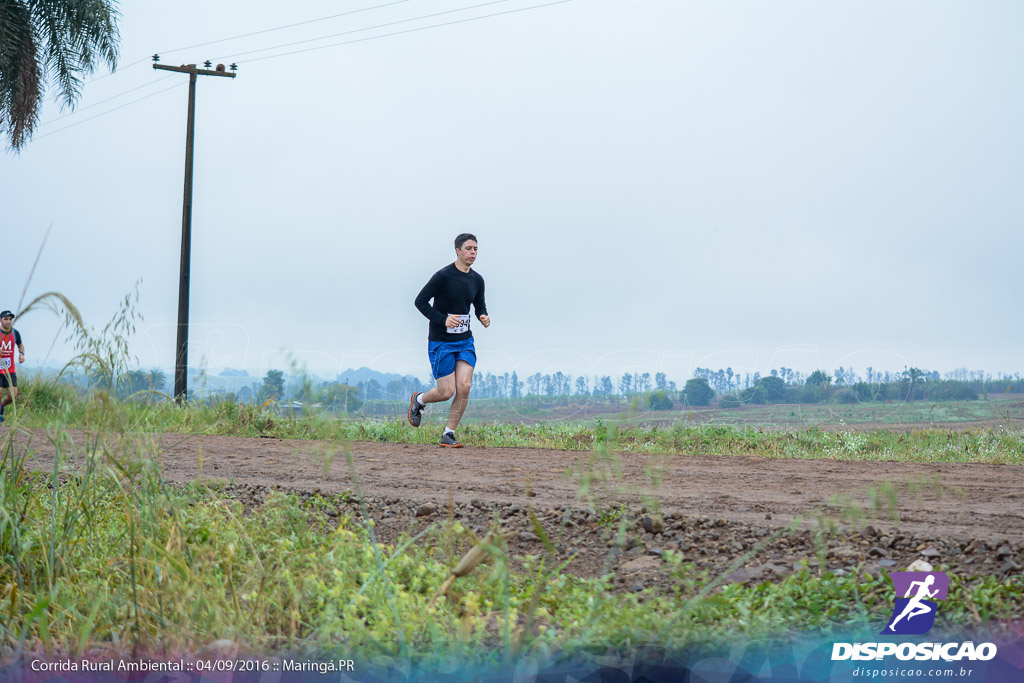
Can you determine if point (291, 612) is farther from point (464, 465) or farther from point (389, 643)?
point (464, 465)

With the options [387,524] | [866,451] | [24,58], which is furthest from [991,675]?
[24,58]

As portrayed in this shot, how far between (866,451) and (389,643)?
719 centimetres

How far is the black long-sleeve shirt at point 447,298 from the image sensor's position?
8.50 meters

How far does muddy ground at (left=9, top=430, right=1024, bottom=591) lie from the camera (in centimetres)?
346

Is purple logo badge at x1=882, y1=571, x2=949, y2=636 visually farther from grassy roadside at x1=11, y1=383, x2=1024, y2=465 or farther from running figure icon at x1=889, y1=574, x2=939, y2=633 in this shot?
grassy roadside at x1=11, y1=383, x2=1024, y2=465

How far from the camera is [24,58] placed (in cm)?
2067

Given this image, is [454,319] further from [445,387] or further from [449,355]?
[445,387]

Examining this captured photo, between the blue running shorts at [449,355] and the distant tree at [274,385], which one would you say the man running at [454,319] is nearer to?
the blue running shorts at [449,355]

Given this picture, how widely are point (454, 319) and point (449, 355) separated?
0.41 m

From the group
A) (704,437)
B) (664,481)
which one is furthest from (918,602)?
(704,437)

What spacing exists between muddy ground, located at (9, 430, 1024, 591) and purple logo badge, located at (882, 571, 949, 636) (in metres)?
0.18

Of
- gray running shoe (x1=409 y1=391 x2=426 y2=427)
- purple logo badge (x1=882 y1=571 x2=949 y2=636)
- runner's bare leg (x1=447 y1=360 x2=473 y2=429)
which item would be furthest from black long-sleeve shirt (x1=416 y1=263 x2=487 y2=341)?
purple logo badge (x1=882 y1=571 x2=949 y2=636)

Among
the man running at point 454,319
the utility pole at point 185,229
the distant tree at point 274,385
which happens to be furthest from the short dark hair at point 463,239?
the utility pole at point 185,229

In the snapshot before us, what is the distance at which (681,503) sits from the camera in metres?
4.61
